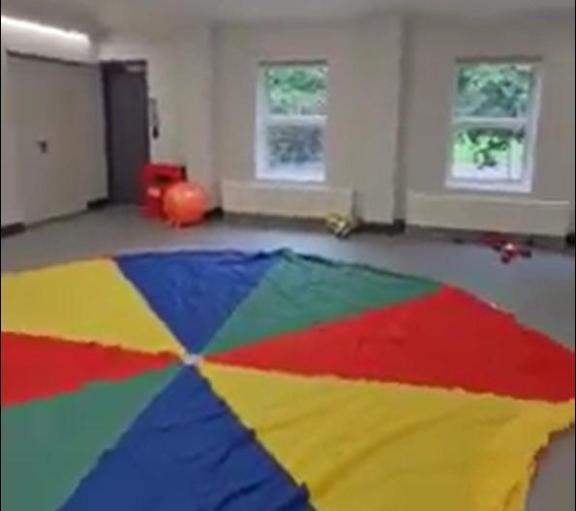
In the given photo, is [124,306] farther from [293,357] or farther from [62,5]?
[62,5]

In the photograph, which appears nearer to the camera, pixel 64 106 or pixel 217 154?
pixel 64 106

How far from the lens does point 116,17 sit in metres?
0.57

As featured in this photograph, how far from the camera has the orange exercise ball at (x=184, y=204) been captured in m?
0.86

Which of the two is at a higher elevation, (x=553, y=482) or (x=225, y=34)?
(x=225, y=34)

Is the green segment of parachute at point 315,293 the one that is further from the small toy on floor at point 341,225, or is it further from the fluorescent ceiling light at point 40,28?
the fluorescent ceiling light at point 40,28

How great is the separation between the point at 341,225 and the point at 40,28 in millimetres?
978

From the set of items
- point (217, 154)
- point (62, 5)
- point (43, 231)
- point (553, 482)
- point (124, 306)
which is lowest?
point (553, 482)

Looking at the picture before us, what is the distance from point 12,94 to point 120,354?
34.3 inches

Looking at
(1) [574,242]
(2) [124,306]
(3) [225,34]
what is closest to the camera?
(3) [225,34]

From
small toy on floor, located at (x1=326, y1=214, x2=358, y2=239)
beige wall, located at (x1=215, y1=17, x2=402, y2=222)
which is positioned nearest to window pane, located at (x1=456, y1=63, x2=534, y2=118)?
beige wall, located at (x1=215, y1=17, x2=402, y2=222)

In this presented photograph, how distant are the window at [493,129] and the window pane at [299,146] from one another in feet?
0.41

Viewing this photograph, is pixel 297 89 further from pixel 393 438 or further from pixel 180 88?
pixel 393 438

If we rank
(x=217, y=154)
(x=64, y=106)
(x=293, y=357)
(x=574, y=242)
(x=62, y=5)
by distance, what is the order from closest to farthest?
(x=62, y=5), (x=64, y=106), (x=217, y=154), (x=293, y=357), (x=574, y=242)

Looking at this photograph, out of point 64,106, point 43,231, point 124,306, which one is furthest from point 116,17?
point 124,306
